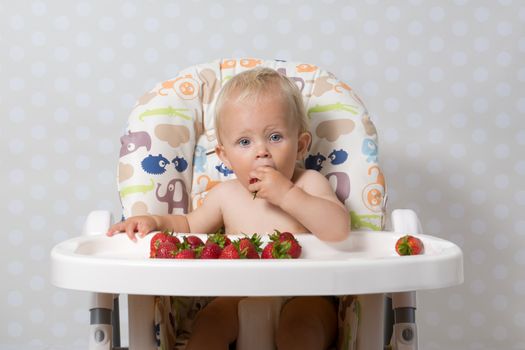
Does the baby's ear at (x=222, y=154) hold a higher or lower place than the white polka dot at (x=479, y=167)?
higher

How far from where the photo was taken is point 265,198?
1420 millimetres

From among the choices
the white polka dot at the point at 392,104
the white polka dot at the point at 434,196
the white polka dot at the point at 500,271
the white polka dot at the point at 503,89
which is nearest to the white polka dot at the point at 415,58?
the white polka dot at the point at 392,104

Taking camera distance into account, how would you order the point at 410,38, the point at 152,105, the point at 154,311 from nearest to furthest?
the point at 154,311 → the point at 152,105 → the point at 410,38

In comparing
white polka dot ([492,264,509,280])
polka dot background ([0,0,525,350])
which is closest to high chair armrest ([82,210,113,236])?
polka dot background ([0,0,525,350])

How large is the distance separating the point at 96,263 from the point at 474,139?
160cm

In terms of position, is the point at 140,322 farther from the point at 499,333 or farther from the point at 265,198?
the point at 499,333

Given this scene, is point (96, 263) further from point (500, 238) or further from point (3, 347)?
point (500, 238)

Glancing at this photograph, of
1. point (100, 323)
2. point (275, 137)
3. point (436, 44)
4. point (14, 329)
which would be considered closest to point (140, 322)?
point (100, 323)

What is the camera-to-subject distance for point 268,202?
1532 millimetres

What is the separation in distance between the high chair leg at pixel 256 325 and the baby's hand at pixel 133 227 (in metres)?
0.23

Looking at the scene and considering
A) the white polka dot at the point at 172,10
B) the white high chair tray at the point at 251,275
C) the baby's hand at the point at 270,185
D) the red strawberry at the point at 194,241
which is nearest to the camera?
the white high chair tray at the point at 251,275

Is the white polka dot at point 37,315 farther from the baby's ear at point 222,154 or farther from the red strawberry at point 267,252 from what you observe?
the red strawberry at point 267,252

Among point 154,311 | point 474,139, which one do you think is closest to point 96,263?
point 154,311

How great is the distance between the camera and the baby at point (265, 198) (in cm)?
135
